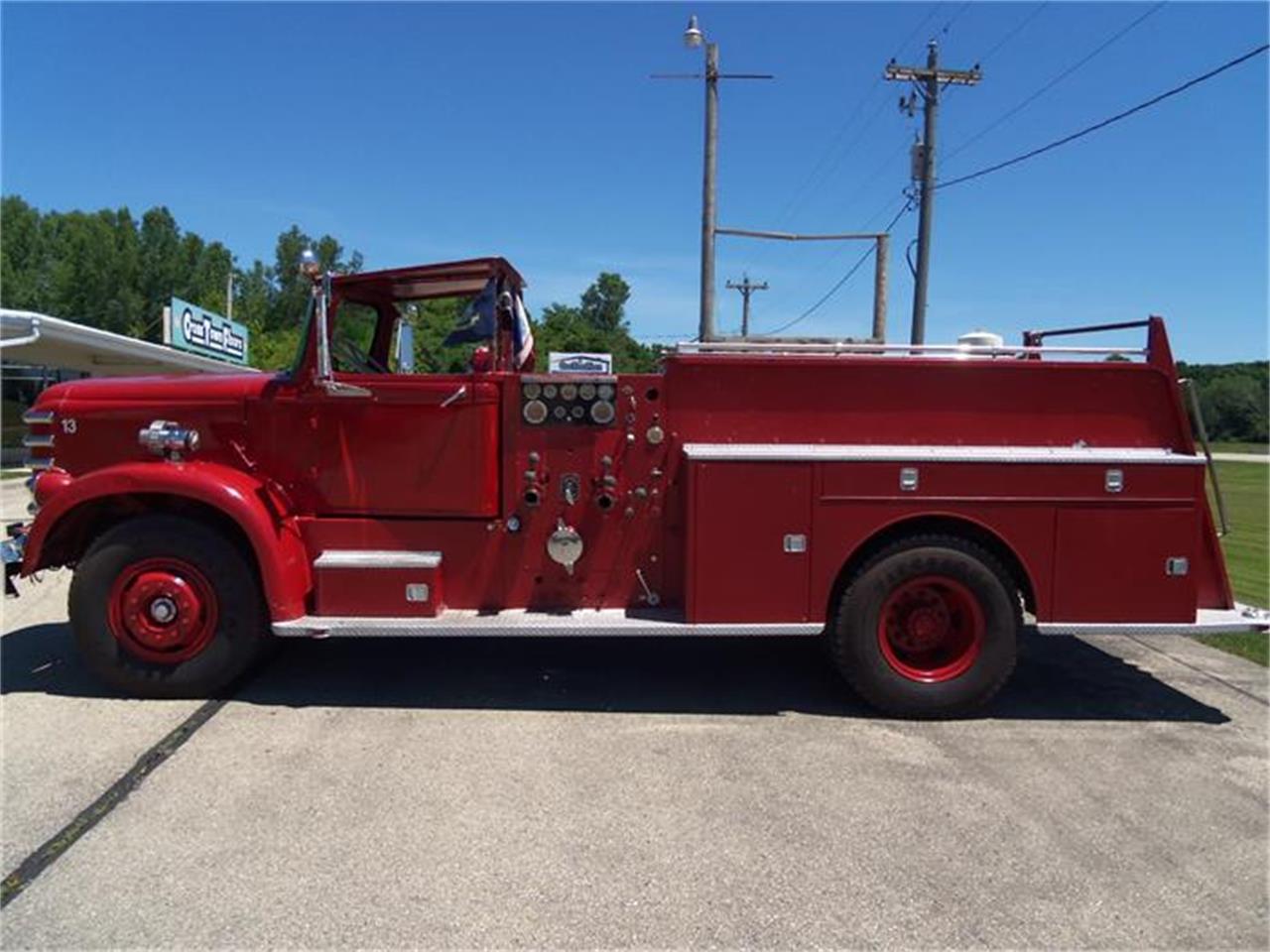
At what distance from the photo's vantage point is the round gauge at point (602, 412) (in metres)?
4.98

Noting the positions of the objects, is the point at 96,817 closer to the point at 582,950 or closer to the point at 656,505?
the point at 582,950

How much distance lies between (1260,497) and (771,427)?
71.3ft

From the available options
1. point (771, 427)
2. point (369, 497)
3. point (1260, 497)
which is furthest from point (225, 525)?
point (1260, 497)

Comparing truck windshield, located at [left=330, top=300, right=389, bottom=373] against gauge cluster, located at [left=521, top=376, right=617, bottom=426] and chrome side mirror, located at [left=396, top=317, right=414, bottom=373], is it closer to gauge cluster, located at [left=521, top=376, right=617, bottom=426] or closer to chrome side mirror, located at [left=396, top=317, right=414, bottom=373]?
chrome side mirror, located at [left=396, top=317, right=414, bottom=373]

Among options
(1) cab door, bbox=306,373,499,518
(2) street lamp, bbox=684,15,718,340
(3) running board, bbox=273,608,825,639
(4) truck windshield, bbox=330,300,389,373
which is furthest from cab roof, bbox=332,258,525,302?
(2) street lamp, bbox=684,15,718,340

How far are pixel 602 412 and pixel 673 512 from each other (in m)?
0.66

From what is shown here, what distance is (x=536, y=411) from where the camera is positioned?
5020 mm

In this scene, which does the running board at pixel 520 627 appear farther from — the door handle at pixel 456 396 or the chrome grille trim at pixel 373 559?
the door handle at pixel 456 396

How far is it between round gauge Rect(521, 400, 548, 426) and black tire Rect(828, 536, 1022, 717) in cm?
187

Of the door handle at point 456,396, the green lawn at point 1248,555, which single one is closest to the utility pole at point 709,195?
the green lawn at point 1248,555

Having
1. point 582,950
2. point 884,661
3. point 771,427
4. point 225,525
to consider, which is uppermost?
point 771,427

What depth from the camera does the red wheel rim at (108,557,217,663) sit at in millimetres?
4910

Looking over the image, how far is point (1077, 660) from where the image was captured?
616 centimetres

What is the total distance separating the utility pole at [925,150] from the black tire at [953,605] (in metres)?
14.6
